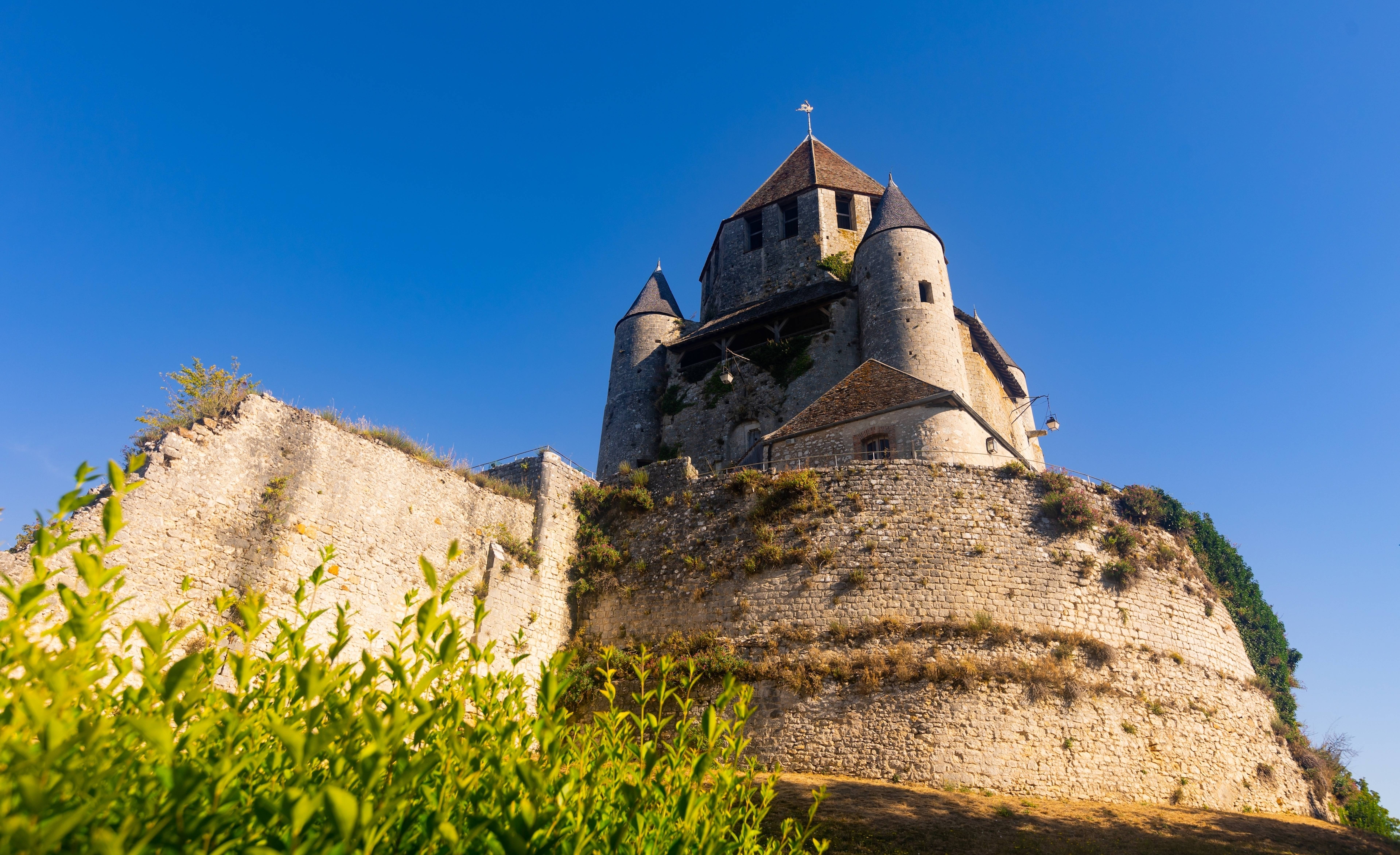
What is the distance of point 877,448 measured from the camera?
53.0 ft

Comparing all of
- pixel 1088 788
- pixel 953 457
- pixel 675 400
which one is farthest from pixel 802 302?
pixel 1088 788

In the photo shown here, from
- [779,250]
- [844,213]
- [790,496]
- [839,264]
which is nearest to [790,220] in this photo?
[779,250]

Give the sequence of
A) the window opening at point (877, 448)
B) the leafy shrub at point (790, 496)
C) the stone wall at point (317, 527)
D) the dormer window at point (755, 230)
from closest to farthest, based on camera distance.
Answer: the stone wall at point (317, 527)
the leafy shrub at point (790, 496)
the window opening at point (877, 448)
the dormer window at point (755, 230)

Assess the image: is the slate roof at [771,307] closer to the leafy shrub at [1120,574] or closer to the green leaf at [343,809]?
the leafy shrub at [1120,574]

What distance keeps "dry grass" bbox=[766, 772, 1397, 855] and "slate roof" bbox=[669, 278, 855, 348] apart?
55.3ft

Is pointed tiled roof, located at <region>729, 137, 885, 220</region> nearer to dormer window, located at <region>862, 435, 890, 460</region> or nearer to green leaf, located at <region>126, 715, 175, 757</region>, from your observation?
dormer window, located at <region>862, 435, 890, 460</region>

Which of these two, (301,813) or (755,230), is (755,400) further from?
(301,813)

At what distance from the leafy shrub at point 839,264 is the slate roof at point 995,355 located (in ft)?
12.9

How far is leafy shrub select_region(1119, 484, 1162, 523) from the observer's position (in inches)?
572

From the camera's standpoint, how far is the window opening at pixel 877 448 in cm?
1589

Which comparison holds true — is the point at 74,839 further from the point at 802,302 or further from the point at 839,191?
the point at 839,191

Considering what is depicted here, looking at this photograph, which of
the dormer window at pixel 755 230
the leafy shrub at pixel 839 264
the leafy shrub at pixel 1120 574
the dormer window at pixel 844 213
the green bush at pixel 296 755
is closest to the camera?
the green bush at pixel 296 755

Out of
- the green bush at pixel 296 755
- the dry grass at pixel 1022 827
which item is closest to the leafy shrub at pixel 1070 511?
the dry grass at pixel 1022 827

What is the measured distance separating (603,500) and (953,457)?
744cm
